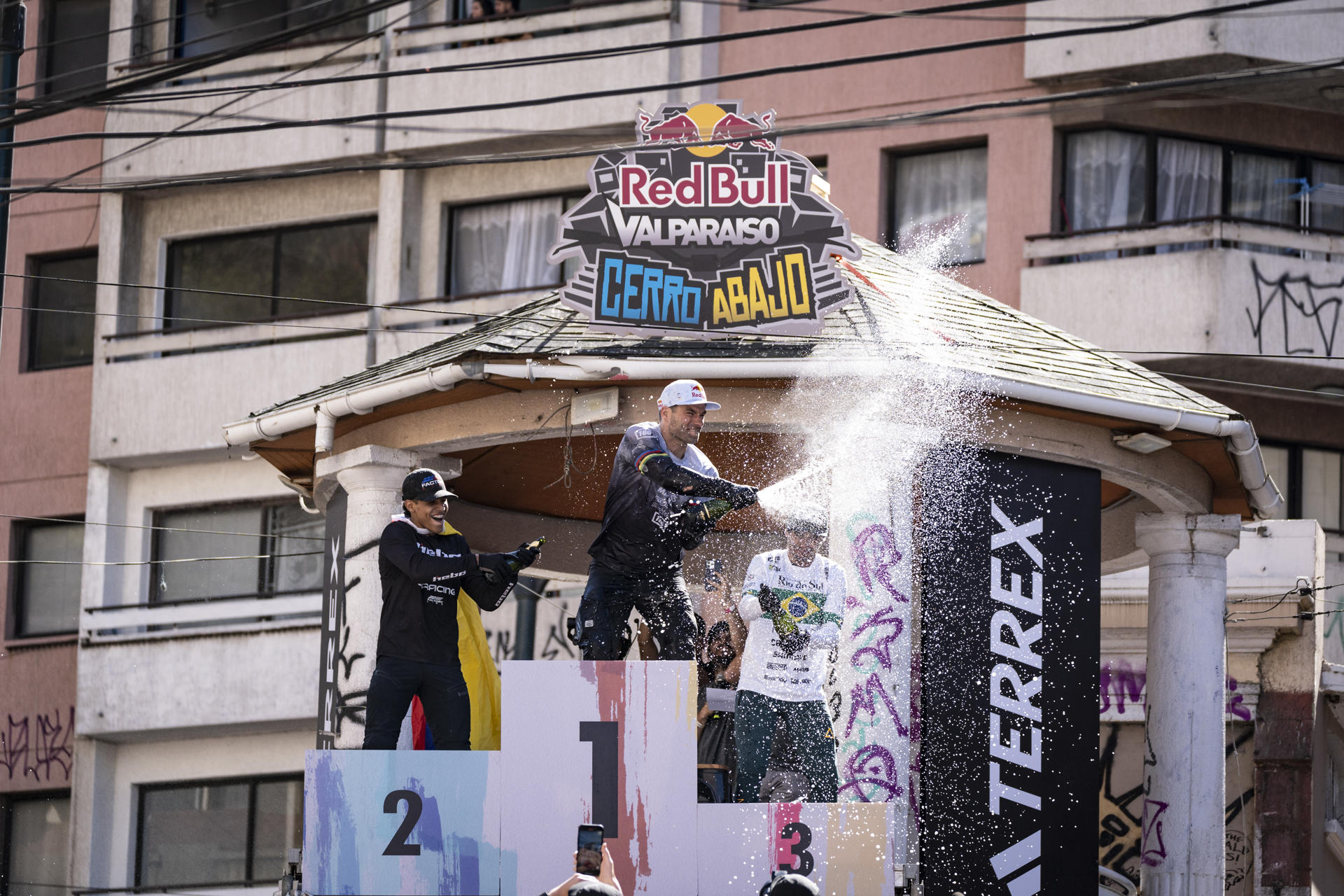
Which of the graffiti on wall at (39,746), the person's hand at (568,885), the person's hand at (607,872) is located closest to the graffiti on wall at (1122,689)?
the person's hand at (607,872)

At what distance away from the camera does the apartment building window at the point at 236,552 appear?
95.2 feet

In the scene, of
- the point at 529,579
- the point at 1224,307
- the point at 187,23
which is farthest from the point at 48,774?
the point at 1224,307

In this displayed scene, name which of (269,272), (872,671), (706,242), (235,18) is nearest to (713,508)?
(872,671)

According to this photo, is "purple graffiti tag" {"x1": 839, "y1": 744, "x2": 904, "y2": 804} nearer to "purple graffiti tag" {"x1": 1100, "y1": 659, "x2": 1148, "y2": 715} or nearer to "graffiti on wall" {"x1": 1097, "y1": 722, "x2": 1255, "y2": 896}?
"graffiti on wall" {"x1": 1097, "y1": 722, "x2": 1255, "y2": 896}

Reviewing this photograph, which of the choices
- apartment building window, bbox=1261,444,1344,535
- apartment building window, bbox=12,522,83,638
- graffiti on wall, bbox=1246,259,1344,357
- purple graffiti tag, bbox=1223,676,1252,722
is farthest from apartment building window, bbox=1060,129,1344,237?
apartment building window, bbox=12,522,83,638

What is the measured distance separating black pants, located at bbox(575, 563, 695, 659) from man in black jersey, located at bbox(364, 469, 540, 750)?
1.95 feet

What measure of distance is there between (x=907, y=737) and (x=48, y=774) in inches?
733

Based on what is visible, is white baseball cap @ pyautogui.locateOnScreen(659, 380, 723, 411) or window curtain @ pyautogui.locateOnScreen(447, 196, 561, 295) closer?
white baseball cap @ pyautogui.locateOnScreen(659, 380, 723, 411)

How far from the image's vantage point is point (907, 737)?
14.1 meters

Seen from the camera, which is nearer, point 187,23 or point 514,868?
point 514,868

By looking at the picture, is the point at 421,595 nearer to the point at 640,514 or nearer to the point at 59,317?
the point at 640,514

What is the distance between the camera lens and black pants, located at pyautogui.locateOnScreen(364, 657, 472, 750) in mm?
13305

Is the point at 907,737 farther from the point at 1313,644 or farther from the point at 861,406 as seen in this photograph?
the point at 1313,644

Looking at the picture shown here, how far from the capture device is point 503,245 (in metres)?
29.4
